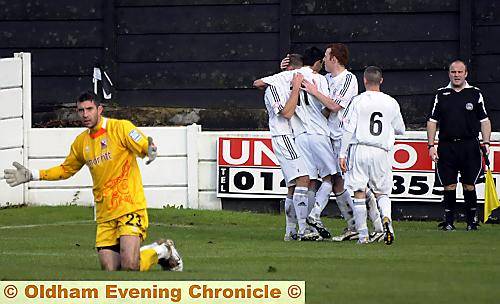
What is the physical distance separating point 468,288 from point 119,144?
3510 mm

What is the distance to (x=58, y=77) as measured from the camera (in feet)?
75.4

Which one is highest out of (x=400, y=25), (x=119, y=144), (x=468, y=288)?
(x=400, y=25)

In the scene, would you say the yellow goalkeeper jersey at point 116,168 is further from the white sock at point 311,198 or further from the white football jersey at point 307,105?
the white sock at point 311,198

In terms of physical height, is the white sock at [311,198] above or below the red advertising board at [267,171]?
below

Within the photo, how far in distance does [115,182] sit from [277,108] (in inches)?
156

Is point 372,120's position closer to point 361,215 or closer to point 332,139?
point 332,139

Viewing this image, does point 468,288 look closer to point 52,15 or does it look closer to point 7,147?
point 7,147

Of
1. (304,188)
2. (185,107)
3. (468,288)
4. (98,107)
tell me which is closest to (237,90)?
(185,107)

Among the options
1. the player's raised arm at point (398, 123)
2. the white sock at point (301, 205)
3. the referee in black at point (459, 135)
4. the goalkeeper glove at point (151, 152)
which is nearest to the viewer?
the goalkeeper glove at point (151, 152)

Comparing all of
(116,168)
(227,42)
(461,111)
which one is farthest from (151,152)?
(227,42)

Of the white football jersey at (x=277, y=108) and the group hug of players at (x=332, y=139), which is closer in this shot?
the group hug of players at (x=332, y=139)

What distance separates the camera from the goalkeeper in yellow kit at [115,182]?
13.0m

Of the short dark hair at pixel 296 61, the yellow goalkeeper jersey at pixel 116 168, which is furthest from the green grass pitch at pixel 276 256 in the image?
the short dark hair at pixel 296 61

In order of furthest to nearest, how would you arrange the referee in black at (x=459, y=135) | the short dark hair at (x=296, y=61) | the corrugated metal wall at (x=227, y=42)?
the corrugated metal wall at (x=227, y=42), the referee in black at (x=459, y=135), the short dark hair at (x=296, y=61)
